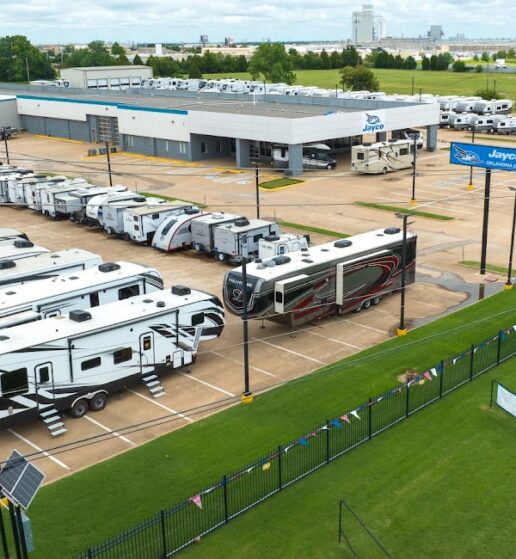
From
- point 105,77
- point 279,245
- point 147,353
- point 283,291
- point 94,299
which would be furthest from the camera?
point 105,77

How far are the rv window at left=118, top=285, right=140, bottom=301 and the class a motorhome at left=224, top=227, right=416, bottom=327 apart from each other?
383cm

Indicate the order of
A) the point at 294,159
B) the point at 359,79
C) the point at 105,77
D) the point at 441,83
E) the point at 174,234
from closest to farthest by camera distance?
the point at 174,234 < the point at 294,159 < the point at 105,77 < the point at 359,79 < the point at 441,83

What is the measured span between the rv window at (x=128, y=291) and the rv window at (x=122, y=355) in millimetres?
5753

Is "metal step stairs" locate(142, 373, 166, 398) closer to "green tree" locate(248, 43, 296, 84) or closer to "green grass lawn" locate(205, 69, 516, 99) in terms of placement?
"green tree" locate(248, 43, 296, 84)

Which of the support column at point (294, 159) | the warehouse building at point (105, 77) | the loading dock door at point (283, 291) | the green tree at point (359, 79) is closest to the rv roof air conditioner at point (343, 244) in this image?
A: the loading dock door at point (283, 291)

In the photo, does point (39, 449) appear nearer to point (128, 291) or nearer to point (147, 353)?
point (147, 353)

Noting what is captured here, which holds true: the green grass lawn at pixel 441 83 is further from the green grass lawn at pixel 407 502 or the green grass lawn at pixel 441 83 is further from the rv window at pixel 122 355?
the green grass lawn at pixel 407 502

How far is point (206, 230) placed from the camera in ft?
147

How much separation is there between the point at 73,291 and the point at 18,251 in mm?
8494

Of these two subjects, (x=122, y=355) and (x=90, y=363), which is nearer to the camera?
(x=90, y=363)

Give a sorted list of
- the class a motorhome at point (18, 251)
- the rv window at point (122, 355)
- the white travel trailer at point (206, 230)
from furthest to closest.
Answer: the white travel trailer at point (206, 230)
the class a motorhome at point (18, 251)
the rv window at point (122, 355)

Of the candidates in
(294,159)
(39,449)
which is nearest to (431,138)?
(294,159)

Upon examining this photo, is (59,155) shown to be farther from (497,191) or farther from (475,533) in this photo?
(475,533)

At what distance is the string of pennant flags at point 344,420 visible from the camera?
65.9ft
